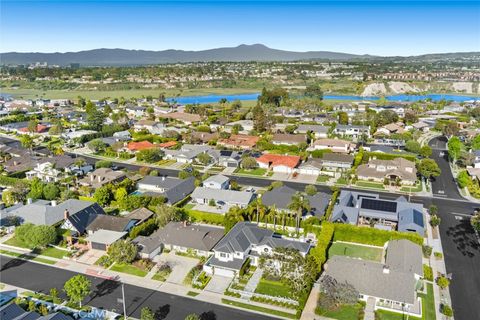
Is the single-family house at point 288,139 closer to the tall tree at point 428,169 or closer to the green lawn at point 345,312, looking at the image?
the tall tree at point 428,169

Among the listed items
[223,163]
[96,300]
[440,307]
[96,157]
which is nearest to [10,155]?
[96,157]

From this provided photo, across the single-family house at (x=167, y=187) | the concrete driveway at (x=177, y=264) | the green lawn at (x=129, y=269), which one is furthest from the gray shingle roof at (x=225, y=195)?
the green lawn at (x=129, y=269)

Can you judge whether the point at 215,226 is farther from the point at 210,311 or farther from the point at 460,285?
the point at 460,285

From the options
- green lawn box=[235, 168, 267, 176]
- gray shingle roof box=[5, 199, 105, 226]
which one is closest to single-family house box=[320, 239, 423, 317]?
gray shingle roof box=[5, 199, 105, 226]

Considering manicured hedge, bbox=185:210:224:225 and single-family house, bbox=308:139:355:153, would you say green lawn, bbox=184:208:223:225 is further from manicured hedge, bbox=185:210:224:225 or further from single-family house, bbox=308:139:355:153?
single-family house, bbox=308:139:355:153

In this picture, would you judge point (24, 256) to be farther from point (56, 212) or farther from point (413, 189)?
point (413, 189)

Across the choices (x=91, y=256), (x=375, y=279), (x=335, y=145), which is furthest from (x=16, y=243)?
(x=335, y=145)

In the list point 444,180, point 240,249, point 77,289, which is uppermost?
point 77,289
